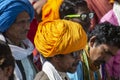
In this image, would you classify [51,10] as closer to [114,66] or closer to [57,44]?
[114,66]

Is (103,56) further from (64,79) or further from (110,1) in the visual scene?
(110,1)

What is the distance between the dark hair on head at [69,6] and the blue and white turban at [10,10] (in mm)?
1068

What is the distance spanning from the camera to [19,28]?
522 cm

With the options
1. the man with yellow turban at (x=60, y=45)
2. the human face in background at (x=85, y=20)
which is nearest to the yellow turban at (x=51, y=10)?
the human face in background at (x=85, y=20)

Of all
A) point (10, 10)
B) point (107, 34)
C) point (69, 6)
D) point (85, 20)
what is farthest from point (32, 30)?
point (10, 10)

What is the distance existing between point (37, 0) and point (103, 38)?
158 cm

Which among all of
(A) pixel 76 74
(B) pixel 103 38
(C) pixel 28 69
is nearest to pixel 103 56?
(B) pixel 103 38

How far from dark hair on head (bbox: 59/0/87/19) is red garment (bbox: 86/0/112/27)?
3.27 feet

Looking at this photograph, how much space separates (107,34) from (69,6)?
637 mm

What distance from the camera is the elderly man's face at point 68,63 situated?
4.93 metres

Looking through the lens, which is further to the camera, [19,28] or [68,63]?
[19,28]

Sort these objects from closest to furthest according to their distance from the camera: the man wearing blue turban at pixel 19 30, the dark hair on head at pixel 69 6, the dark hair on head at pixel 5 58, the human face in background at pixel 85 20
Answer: the dark hair on head at pixel 5 58 → the man wearing blue turban at pixel 19 30 → the human face in background at pixel 85 20 → the dark hair on head at pixel 69 6

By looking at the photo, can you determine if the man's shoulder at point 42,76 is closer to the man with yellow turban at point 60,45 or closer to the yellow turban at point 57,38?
the man with yellow turban at point 60,45

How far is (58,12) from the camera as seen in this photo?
652 cm
